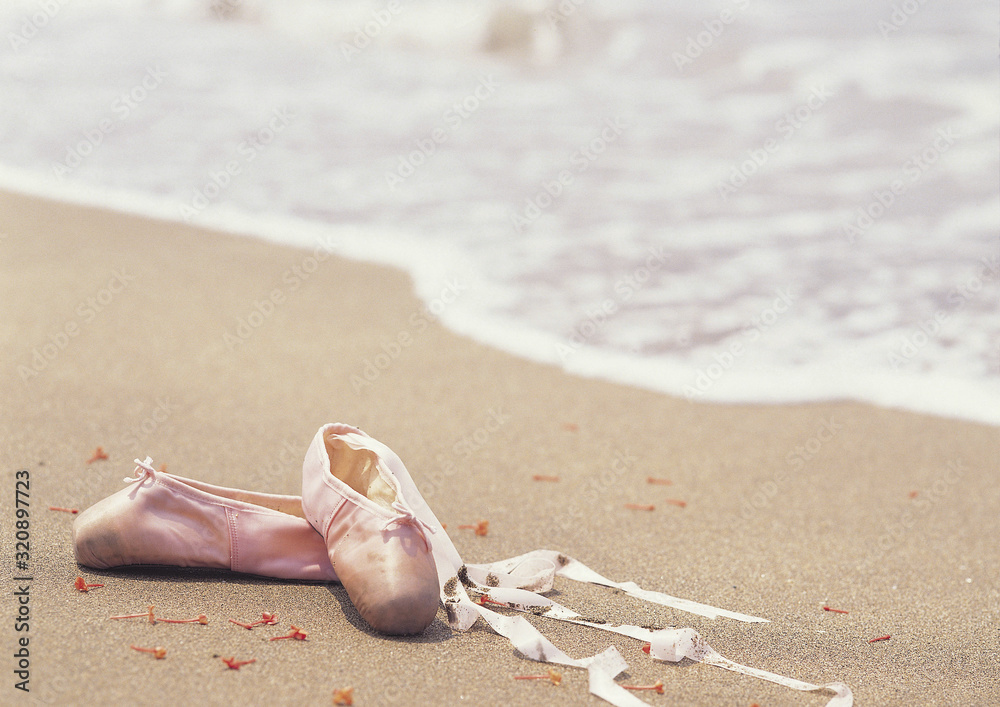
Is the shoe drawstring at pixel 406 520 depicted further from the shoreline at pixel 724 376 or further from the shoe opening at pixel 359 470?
the shoreline at pixel 724 376

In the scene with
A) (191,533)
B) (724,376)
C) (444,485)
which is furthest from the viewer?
(724,376)

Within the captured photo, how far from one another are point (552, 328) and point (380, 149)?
3.83 m

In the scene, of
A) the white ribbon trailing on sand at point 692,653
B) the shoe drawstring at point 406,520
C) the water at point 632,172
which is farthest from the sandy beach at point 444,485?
the water at point 632,172

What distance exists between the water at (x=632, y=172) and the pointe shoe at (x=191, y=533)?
230 cm

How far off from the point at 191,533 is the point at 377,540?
0.48 m

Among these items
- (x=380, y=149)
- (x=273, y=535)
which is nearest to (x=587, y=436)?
(x=273, y=535)

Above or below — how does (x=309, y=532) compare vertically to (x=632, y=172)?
above

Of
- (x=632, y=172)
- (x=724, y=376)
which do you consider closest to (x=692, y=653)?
(x=724, y=376)

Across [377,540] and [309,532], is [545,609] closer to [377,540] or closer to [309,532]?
[377,540]

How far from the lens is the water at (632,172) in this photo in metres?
4.71

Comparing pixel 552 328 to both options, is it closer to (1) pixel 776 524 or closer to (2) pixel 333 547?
(1) pixel 776 524

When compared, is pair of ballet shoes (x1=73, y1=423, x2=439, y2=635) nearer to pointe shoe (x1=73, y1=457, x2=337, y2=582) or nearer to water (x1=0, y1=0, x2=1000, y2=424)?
pointe shoe (x1=73, y1=457, x2=337, y2=582)

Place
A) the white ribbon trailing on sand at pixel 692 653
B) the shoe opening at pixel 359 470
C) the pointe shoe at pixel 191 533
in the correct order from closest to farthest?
1. the white ribbon trailing on sand at pixel 692 653
2. the pointe shoe at pixel 191 533
3. the shoe opening at pixel 359 470

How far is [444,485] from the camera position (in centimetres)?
323
